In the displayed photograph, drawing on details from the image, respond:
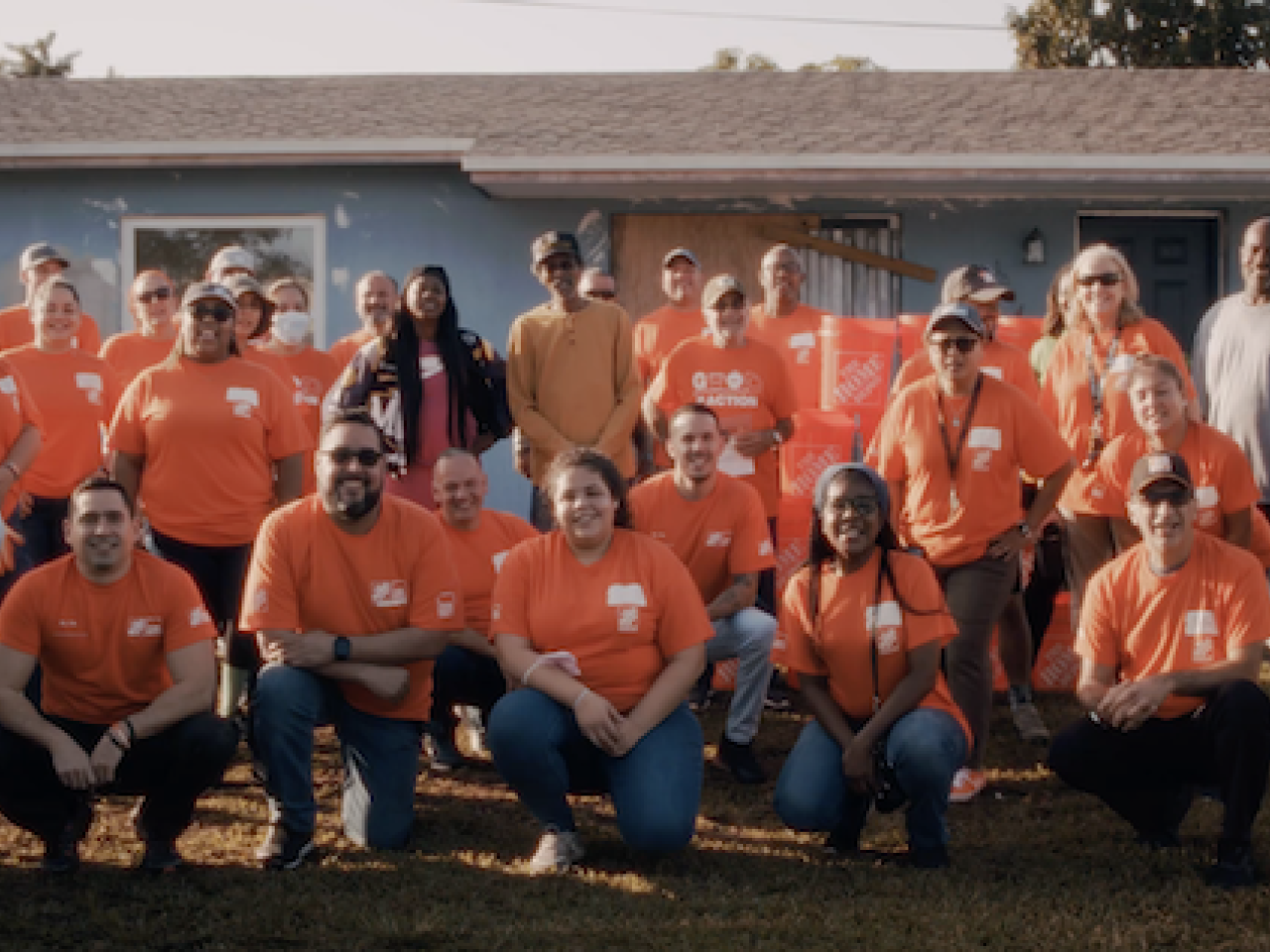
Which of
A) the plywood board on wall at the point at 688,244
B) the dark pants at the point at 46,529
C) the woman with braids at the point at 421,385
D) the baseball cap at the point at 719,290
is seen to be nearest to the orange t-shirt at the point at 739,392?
the baseball cap at the point at 719,290

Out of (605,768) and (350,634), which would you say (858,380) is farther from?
(350,634)

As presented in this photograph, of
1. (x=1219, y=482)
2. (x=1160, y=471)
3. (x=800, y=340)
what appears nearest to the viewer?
(x=1160, y=471)

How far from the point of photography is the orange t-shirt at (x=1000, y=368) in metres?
7.14

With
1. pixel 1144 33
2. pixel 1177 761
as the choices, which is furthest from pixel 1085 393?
pixel 1144 33

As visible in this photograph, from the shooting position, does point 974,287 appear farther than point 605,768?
Yes

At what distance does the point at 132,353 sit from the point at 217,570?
191cm

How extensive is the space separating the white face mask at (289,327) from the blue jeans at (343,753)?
3163mm

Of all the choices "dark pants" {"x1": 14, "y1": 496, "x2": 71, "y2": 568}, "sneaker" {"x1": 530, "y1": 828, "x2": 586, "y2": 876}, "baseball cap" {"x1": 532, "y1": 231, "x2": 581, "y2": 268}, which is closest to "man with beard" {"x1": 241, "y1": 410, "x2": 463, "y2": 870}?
"sneaker" {"x1": 530, "y1": 828, "x2": 586, "y2": 876}

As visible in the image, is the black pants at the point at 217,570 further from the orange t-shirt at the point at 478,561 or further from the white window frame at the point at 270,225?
the white window frame at the point at 270,225

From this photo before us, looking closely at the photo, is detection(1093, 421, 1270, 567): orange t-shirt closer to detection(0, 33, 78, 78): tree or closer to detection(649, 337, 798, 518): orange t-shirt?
detection(649, 337, 798, 518): orange t-shirt

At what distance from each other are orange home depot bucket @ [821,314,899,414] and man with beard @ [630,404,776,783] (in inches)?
81.1

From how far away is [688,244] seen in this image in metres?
11.6

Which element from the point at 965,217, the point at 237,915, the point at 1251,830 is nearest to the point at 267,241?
the point at 965,217

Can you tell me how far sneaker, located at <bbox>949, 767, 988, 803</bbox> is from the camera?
617cm
